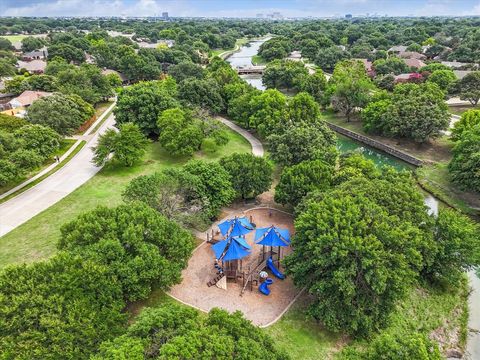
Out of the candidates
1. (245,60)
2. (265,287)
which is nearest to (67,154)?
(265,287)

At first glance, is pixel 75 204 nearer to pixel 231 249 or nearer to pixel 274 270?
pixel 231 249

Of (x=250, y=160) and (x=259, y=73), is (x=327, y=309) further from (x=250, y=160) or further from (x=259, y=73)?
(x=259, y=73)

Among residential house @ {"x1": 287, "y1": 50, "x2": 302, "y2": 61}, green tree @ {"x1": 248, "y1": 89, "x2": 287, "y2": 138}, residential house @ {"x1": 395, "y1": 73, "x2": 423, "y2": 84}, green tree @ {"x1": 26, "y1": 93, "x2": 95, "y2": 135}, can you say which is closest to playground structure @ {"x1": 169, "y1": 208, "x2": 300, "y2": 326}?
green tree @ {"x1": 248, "y1": 89, "x2": 287, "y2": 138}

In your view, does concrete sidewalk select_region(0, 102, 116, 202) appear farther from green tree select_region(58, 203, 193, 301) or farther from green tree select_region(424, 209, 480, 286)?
green tree select_region(424, 209, 480, 286)

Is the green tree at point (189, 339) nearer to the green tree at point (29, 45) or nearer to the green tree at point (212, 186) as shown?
the green tree at point (212, 186)

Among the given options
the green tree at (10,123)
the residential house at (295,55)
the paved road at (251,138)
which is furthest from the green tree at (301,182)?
the residential house at (295,55)

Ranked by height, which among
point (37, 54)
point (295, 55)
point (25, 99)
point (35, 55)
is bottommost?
point (295, 55)
